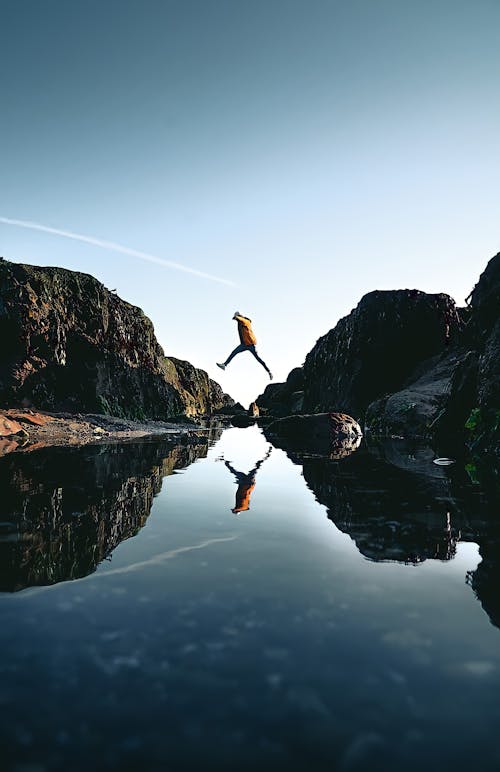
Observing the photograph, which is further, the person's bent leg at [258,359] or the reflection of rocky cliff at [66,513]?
the person's bent leg at [258,359]

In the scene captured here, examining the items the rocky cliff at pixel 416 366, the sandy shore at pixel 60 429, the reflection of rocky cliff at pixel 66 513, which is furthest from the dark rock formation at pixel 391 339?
the reflection of rocky cliff at pixel 66 513

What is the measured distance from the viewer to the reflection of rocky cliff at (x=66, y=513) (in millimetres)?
2471

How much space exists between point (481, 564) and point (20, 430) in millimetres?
13559

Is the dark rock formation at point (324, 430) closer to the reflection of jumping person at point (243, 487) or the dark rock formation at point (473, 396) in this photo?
the dark rock formation at point (473, 396)

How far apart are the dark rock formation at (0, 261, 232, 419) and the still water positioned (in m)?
15.0

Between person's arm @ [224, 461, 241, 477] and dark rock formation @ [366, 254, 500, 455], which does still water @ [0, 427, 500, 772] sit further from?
dark rock formation @ [366, 254, 500, 455]

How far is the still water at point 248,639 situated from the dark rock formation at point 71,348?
15.0 metres

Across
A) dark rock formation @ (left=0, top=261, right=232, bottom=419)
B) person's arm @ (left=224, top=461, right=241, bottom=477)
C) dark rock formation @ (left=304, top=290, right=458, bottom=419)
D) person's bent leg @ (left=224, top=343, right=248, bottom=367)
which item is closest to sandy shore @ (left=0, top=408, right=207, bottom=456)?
dark rock formation @ (left=0, top=261, right=232, bottom=419)

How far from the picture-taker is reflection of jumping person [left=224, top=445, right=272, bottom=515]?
412cm

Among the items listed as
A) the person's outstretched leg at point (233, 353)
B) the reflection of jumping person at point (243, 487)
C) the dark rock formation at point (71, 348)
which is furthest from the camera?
the person's outstretched leg at point (233, 353)

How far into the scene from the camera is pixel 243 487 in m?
5.23

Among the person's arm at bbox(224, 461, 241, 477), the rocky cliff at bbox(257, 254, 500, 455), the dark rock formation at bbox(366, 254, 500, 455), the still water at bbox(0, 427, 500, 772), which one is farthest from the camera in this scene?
the rocky cliff at bbox(257, 254, 500, 455)

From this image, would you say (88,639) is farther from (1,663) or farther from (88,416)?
(88,416)

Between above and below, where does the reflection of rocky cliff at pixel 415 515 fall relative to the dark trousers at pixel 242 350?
below
